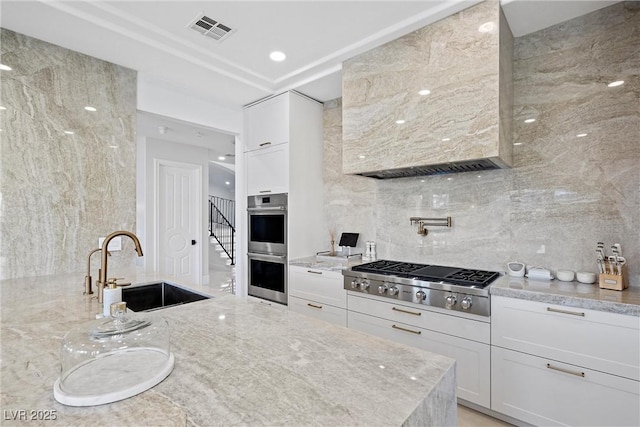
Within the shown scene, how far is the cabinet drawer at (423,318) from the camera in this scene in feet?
6.36

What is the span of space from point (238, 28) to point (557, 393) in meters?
3.06

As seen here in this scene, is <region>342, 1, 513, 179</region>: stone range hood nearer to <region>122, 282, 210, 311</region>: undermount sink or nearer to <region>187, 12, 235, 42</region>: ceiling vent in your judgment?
<region>187, 12, 235, 42</region>: ceiling vent

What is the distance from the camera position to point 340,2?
1979 mm

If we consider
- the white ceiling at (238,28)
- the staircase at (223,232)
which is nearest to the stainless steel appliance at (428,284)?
the white ceiling at (238,28)

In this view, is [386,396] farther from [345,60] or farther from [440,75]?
[345,60]

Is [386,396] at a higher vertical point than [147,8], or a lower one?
lower

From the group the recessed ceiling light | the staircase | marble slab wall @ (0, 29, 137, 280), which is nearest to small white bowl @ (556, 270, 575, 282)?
the recessed ceiling light

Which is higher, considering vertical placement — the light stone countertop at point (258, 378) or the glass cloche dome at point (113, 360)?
the glass cloche dome at point (113, 360)

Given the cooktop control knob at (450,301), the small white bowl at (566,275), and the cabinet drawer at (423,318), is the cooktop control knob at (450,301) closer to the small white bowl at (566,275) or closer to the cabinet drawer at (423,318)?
the cabinet drawer at (423,318)

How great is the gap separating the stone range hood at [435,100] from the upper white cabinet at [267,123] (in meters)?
0.79

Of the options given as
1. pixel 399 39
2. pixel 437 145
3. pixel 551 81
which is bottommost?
pixel 437 145

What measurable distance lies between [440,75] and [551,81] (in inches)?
31.3

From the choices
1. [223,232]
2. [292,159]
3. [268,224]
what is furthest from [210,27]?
[223,232]

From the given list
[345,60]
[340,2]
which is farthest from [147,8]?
[345,60]
